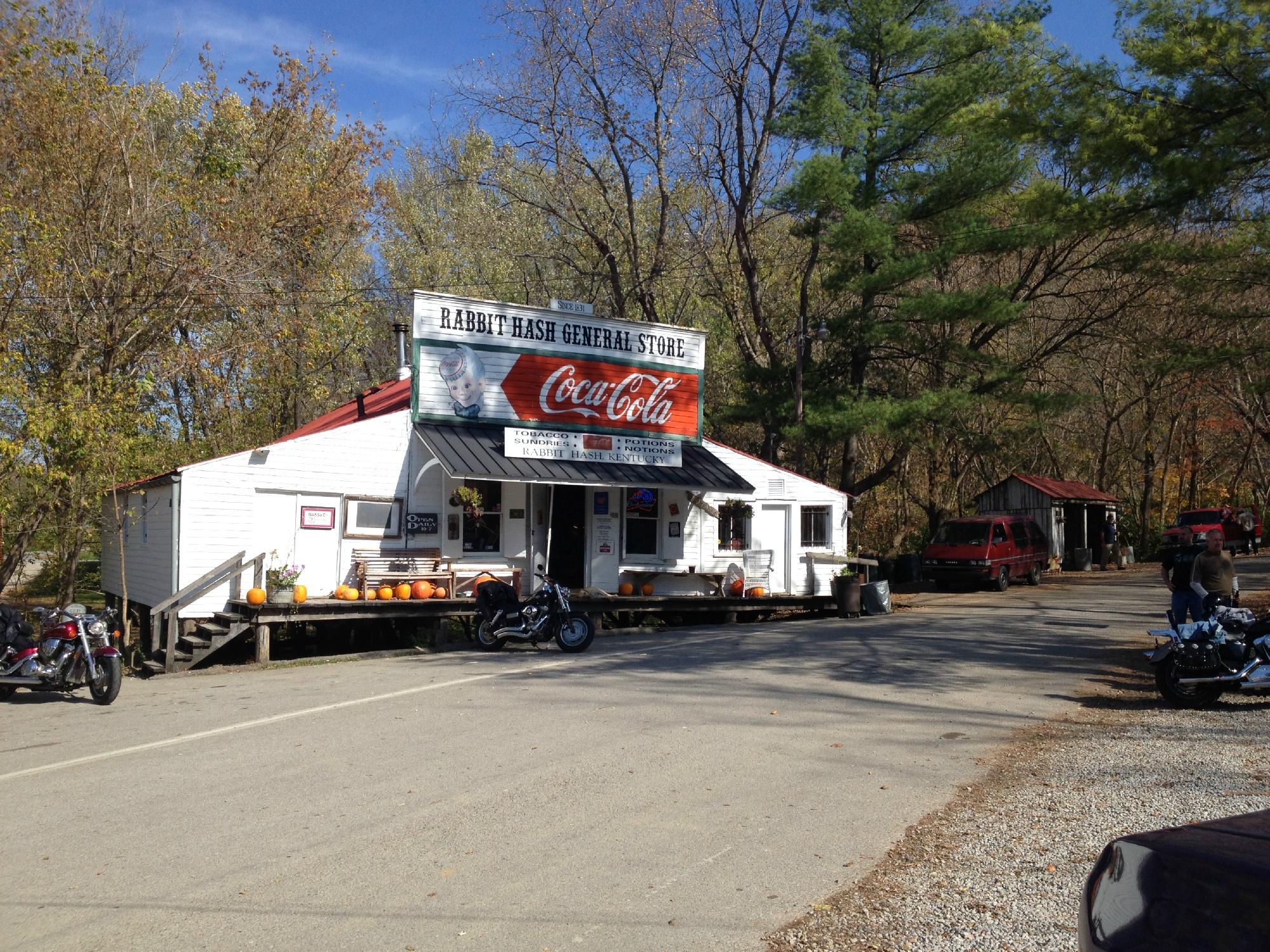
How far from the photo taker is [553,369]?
20.7 metres

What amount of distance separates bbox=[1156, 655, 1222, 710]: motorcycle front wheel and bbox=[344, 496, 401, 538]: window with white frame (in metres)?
12.9

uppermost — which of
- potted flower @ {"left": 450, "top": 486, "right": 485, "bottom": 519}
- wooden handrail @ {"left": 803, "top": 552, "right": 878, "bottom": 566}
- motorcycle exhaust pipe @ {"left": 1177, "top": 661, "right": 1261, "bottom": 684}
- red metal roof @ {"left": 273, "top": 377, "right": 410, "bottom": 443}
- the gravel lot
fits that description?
red metal roof @ {"left": 273, "top": 377, "right": 410, "bottom": 443}

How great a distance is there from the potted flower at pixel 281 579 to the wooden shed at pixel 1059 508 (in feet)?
82.2

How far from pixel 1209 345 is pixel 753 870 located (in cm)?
1827

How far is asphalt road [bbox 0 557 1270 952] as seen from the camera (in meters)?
4.98

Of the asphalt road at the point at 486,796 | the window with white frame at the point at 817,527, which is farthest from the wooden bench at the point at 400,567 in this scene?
the window with white frame at the point at 817,527

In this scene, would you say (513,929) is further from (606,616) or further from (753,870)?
(606,616)

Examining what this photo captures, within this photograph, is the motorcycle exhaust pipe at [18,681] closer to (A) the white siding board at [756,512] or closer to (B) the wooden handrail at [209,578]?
(B) the wooden handrail at [209,578]

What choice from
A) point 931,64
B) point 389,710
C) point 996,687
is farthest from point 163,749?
point 931,64

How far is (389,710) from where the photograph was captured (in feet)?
35.2

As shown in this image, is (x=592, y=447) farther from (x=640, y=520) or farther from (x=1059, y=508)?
(x=1059, y=508)

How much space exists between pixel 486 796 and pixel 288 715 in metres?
4.35

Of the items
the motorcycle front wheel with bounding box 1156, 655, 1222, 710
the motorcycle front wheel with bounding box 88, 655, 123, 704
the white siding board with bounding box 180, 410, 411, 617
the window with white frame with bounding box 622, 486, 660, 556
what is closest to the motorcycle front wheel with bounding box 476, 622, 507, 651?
the white siding board with bounding box 180, 410, 411, 617

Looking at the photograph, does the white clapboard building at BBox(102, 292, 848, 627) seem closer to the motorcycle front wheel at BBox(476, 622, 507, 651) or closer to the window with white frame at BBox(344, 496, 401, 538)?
the window with white frame at BBox(344, 496, 401, 538)
